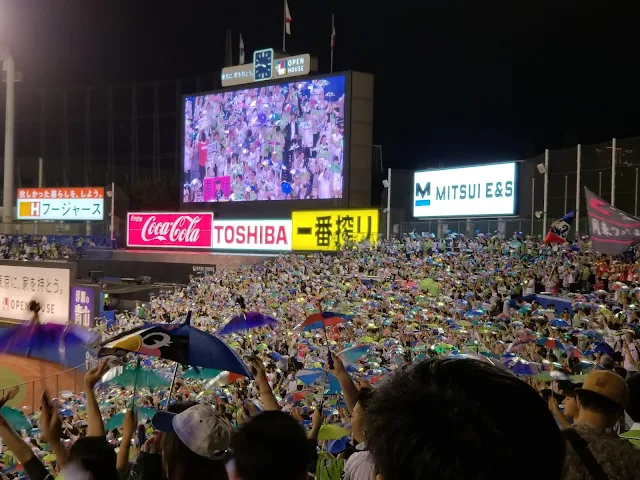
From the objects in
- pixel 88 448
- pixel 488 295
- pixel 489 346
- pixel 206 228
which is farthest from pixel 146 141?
pixel 88 448

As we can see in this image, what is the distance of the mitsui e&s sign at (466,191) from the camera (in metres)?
20.6

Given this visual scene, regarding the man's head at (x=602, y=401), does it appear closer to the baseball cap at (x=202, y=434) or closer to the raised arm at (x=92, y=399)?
the baseball cap at (x=202, y=434)

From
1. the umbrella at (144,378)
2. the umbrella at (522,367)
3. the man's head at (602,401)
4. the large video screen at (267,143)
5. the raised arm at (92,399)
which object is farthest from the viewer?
the large video screen at (267,143)

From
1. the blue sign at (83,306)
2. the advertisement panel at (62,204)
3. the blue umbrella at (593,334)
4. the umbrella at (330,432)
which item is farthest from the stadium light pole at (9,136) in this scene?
the umbrella at (330,432)

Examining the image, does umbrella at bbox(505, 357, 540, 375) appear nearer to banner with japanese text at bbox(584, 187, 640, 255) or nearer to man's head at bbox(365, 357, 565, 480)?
man's head at bbox(365, 357, 565, 480)

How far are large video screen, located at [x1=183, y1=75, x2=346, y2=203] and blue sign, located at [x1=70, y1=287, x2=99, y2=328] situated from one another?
682cm

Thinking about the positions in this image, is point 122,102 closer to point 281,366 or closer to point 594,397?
point 281,366

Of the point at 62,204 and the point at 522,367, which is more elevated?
the point at 62,204

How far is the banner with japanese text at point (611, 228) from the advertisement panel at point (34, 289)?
16.7 m

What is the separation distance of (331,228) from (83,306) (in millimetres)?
8635

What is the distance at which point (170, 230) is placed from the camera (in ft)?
97.6

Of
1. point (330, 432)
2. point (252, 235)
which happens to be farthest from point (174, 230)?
point (330, 432)

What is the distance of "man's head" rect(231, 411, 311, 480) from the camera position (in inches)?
80.0

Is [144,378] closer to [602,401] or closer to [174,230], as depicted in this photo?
[602,401]
